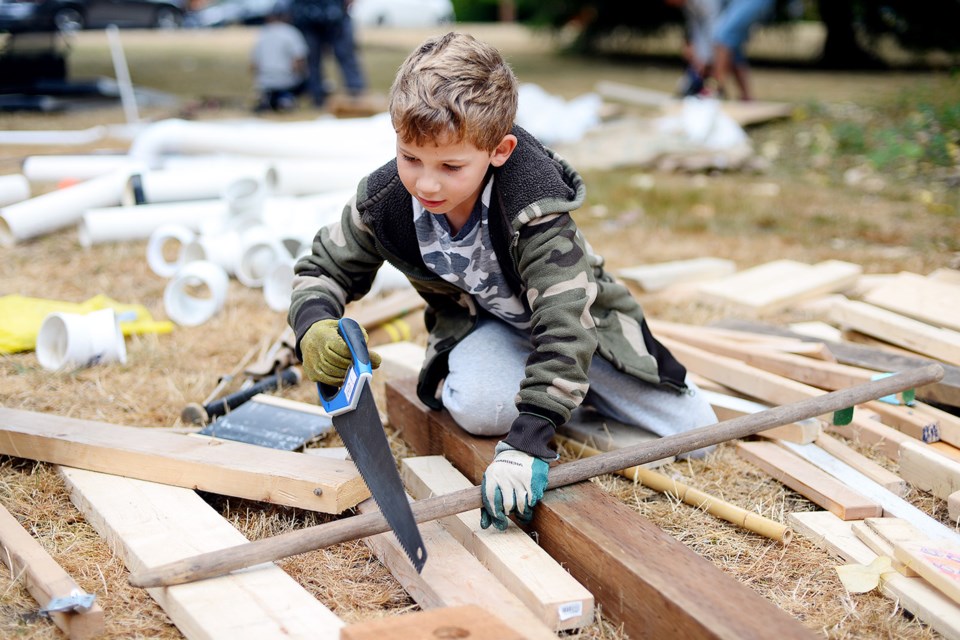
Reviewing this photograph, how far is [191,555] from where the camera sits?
7.52ft

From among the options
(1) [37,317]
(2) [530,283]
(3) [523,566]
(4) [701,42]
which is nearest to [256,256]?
(1) [37,317]

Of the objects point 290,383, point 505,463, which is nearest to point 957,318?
point 505,463

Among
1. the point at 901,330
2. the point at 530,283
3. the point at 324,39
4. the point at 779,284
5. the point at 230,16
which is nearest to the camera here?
the point at 530,283

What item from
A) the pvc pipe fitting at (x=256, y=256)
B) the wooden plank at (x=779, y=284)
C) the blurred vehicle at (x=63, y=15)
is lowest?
the wooden plank at (x=779, y=284)

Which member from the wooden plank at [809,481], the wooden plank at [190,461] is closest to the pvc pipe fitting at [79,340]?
the wooden plank at [190,461]

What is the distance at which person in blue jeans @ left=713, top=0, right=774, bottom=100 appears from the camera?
9977mm

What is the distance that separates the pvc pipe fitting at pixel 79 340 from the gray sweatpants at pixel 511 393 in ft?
5.44

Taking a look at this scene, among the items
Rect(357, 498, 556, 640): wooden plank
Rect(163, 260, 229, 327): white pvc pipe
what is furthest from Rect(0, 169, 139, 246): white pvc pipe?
Rect(357, 498, 556, 640): wooden plank

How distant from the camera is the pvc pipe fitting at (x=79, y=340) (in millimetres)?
3647

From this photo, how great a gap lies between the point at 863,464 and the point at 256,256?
3.30 m

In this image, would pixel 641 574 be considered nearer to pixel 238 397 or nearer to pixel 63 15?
pixel 238 397

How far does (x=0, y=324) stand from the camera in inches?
155

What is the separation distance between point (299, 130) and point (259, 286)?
7.72 ft

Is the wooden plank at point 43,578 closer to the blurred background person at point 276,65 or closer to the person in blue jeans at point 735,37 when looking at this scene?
the blurred background person at point 276,65
